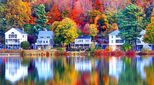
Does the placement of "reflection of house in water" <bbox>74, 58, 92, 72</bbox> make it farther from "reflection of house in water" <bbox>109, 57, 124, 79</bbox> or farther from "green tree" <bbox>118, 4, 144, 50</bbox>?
"green tree" <bbox>118, 4, 144, 50</bbox>

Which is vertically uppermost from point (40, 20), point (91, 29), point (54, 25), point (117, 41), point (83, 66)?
point (40, 20)

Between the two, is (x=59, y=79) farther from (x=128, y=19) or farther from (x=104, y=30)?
(x=104, y=30)

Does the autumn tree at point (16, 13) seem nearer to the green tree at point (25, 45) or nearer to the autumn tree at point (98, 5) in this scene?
the green tree at point (25, 45)

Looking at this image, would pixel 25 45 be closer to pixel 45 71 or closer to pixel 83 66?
pixel 83 66

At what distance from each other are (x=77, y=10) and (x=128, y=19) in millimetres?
16898

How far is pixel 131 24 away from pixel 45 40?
17188 millimetres

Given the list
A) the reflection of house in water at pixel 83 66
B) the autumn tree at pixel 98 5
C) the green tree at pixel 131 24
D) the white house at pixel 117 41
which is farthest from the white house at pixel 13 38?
the reflection of house in water at pixel 83 66

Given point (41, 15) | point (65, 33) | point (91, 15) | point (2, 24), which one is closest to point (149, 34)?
point (65, 33)

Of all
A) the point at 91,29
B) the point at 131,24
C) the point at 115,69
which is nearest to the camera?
the point at 115,69

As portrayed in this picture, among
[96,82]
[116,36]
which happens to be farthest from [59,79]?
[116,36]

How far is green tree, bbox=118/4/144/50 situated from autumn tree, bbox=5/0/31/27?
19641 mm

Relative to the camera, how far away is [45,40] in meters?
78.8

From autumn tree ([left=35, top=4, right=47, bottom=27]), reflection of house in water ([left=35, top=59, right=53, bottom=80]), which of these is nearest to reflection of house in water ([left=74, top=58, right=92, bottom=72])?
reflection of house in water ([left=35, top=59, right=53, bottom=80])

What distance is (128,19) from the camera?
70.6m
